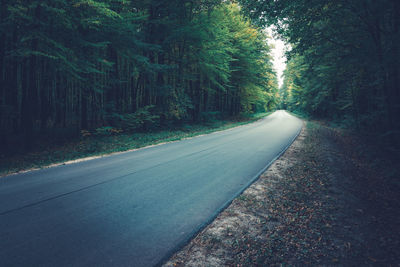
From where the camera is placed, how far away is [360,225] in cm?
333

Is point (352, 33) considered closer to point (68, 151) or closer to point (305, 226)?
point (305, 226)

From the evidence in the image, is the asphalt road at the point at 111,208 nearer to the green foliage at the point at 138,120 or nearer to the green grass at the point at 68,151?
the green grass at the point at 68,151

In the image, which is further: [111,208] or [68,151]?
[68,151]

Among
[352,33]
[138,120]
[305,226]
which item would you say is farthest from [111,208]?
[352,33]

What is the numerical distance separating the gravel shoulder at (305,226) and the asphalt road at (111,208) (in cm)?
43

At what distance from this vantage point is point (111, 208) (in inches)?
151

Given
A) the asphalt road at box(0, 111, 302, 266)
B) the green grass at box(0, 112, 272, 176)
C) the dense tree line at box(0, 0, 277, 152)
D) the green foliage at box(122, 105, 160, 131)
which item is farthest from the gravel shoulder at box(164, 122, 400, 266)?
the green foliage at box(122, 105, 160, 131)

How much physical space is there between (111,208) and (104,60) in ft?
32.5

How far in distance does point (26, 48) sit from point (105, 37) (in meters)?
4.91

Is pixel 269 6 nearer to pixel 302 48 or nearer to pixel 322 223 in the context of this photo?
pixel 302 48

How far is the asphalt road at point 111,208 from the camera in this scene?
8.65 ft

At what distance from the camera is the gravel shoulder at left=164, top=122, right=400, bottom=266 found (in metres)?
2.56

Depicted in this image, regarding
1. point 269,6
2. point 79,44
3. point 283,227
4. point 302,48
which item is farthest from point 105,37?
point 283,227

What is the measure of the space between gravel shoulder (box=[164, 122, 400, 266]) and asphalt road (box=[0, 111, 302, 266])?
0.43m
